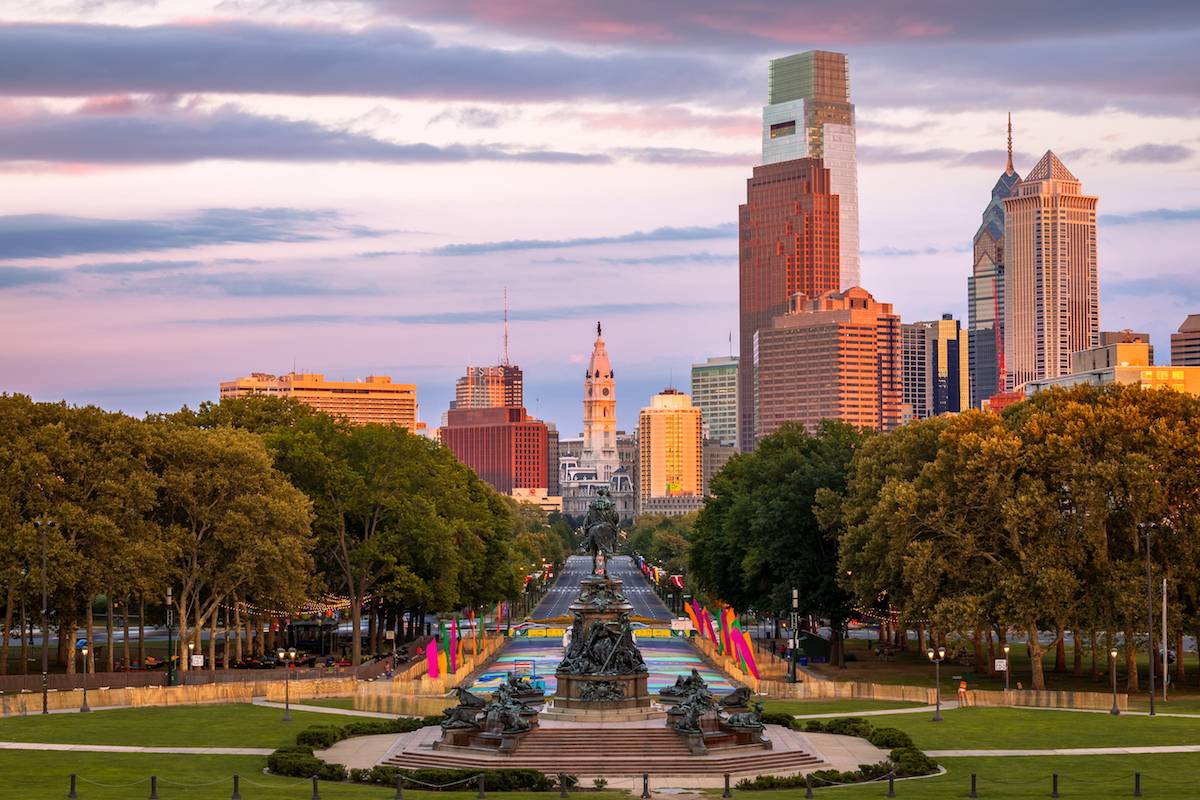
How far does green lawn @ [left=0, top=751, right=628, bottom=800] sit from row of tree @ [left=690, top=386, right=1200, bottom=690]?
127ft

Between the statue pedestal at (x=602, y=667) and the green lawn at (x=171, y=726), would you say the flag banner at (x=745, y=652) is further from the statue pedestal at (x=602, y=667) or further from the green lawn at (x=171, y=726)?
the statue pedestal at (x=602, y=667)

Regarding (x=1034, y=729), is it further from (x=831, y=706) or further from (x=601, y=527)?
(x=601, y=527)

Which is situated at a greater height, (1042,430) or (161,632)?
(1042,430)

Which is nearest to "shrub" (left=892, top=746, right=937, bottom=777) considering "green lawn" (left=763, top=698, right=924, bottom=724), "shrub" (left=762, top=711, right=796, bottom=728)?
"shrub" (left=762, top=711, right=796, bottom=728)

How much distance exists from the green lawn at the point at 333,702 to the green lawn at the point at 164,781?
781 inches

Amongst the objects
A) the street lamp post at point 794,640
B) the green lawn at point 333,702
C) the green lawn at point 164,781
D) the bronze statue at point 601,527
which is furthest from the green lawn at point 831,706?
the green lawn at point 164,781

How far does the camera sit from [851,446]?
4771 inches

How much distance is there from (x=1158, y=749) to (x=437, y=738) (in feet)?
86.9

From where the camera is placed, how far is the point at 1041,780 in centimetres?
5753

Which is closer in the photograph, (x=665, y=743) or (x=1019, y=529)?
(x=665, y=743)

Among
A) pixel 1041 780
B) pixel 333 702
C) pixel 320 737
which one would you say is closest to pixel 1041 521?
→ pixel 1041 780

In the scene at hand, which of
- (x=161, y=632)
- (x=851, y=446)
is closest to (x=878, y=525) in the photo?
(x=851, y=446)

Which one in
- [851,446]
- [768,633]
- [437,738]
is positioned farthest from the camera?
[768,633]

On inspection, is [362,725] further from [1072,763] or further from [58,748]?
[1072,763]
